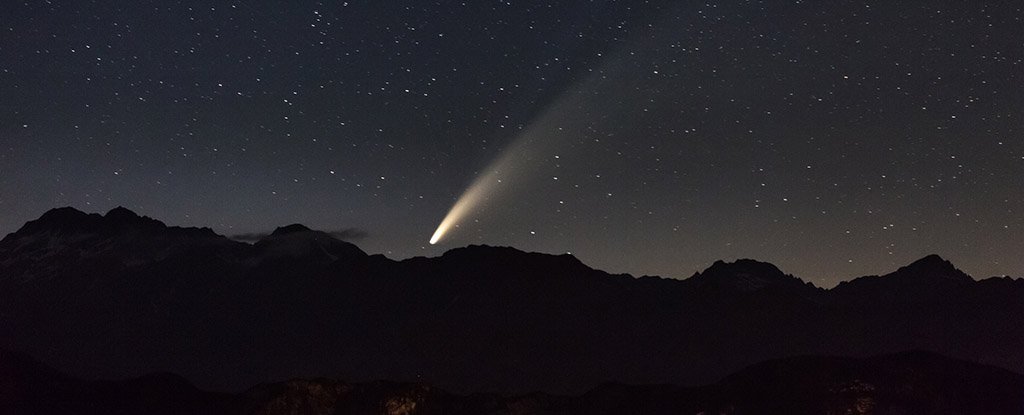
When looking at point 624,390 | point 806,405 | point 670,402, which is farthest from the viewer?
point 624,390

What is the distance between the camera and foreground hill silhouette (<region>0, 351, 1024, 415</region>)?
102 meters

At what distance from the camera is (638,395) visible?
115938 mm

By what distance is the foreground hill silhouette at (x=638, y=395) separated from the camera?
101875 mm

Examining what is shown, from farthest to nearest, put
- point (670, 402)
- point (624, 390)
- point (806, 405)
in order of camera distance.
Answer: point (624, 390), point (670, 402), point (806, 405)

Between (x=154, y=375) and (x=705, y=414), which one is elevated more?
(x=154, y=375)

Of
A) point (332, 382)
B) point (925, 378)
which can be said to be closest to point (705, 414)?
point (925, 378)

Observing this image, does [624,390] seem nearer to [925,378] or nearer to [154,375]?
[925,378]

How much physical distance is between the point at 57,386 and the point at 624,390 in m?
69.7

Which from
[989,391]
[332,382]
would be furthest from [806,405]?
[332,382]

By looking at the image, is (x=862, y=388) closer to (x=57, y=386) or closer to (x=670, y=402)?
(x=670, y=402)

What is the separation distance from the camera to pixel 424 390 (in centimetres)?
11112

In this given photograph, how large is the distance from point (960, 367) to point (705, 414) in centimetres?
2976

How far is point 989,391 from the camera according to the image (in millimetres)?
105125

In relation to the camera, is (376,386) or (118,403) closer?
(376,386)
